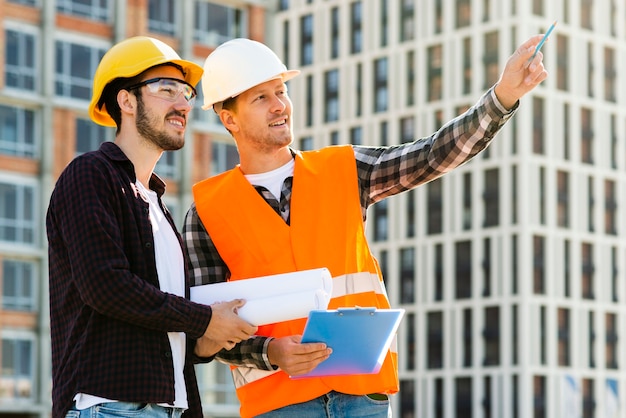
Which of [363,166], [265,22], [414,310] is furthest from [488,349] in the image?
[363,166]

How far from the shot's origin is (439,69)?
6775cm

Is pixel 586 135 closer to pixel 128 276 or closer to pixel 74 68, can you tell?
pixel 74 68

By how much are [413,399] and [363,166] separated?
62.9 metres

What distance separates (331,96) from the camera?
7088cm

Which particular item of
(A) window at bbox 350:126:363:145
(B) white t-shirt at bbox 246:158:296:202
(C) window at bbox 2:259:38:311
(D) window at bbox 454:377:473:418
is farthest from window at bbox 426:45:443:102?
(B) white t-shirt at bbox 246:158:296:202

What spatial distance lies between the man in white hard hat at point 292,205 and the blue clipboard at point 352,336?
0.11 m

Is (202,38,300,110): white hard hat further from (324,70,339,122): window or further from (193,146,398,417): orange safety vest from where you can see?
(324,70,339,122): window

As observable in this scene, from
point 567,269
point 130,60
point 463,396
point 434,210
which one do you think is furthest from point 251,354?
point 434,210

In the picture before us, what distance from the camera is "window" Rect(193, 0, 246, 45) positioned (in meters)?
43.2

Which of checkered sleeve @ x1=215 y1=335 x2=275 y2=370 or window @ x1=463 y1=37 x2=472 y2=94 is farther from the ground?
window @ x1=463 y1=37 x2=472 y2=94

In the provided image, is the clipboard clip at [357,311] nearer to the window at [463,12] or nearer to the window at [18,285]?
the window at [18,285]

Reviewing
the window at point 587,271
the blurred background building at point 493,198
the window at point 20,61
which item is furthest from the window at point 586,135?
the window at point 20,61

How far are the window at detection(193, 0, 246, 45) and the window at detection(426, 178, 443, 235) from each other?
2443 centimetres

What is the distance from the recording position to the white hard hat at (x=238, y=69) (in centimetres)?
527
